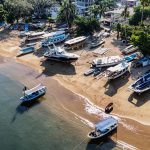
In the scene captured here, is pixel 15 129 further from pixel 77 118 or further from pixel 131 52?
pixel 131 52

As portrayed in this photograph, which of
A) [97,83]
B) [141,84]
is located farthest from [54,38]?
[141,84]

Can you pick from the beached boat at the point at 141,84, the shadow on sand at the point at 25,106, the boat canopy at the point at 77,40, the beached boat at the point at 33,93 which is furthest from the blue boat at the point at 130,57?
the shadow on sand at the point at 25,106

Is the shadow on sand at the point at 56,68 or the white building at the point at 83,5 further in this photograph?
the white building at the point at 83,5

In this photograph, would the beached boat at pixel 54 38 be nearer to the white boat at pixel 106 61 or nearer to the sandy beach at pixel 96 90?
the sandy beach at pixel 96 90

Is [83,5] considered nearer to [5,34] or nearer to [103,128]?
[5,34]

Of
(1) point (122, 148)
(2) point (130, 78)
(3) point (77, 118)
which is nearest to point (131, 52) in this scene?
(2) point (130, 78)
